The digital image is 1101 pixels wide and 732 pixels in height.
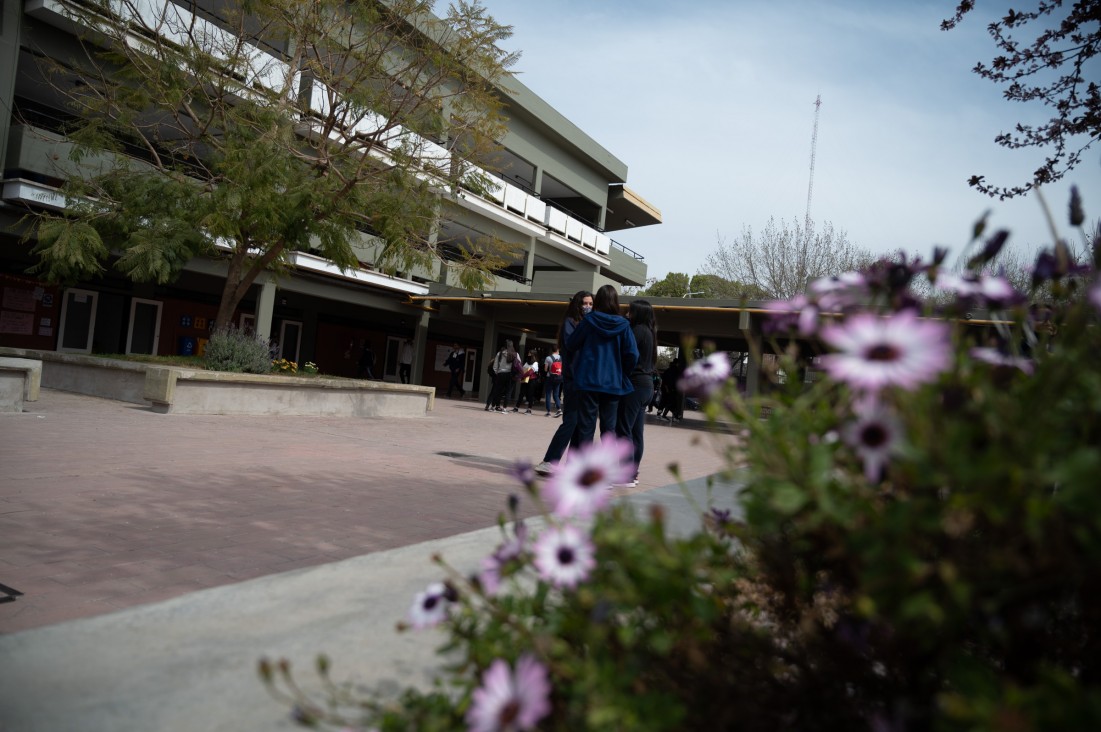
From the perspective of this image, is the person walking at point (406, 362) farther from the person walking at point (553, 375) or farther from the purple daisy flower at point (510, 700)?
the purple daisy flower at point (510, 700)

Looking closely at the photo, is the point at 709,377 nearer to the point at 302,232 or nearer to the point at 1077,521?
the point at 1077,521

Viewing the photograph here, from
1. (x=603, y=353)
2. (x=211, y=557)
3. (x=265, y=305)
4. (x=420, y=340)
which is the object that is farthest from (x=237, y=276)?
(x=420, y=340)

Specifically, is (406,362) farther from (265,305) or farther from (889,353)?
(889,353)

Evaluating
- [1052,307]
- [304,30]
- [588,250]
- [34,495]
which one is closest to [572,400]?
[34,495]

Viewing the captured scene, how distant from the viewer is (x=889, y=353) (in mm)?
1059

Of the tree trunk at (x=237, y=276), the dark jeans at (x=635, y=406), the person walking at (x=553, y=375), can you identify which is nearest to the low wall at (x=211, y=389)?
the tree trunk at (x=237, y=276)

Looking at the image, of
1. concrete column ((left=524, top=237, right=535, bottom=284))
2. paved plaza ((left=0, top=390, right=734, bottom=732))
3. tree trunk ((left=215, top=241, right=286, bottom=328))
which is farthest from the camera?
concrete column ((left=524, top=237, right=535, bottom=284))

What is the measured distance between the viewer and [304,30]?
514 inches

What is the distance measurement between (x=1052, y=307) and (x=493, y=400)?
18152 mm

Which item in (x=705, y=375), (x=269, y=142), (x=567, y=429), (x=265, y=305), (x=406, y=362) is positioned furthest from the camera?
(x=406, y=362)

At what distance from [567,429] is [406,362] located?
22947 mm

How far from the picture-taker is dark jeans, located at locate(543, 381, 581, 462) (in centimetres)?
679

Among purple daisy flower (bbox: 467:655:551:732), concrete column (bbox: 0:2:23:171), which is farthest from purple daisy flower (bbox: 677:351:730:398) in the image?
concrete column (bbox: 0:2:23:171)

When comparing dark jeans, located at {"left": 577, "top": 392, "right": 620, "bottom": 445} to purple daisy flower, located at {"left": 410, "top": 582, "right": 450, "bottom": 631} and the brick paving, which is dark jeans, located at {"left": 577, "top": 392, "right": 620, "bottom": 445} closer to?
the brick paving
